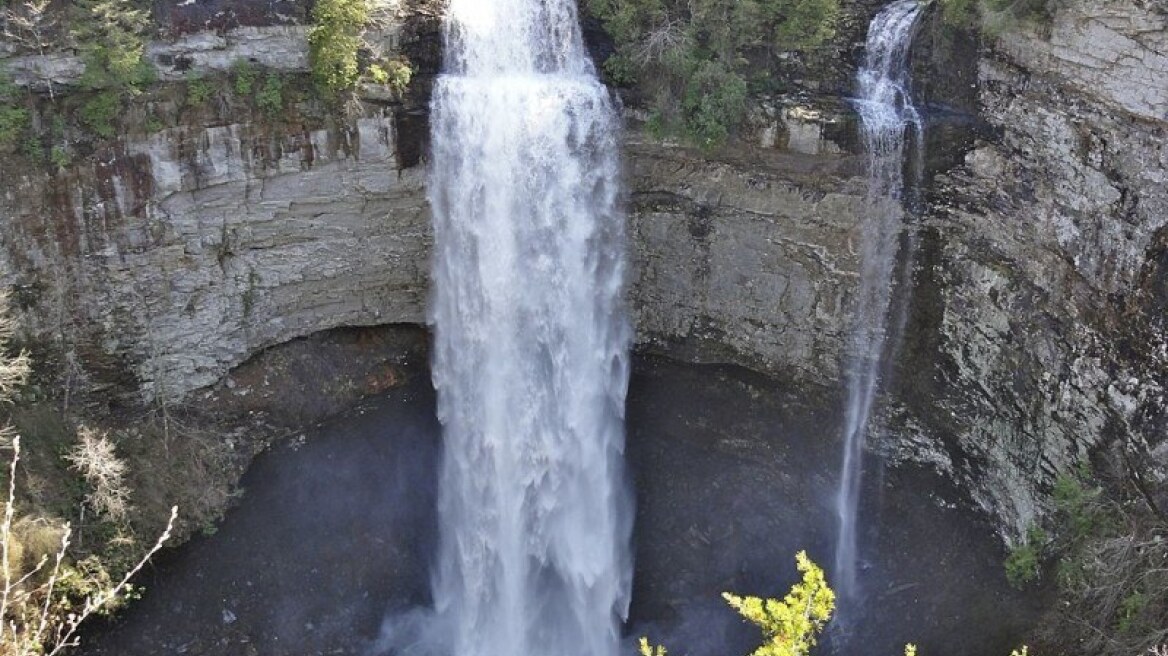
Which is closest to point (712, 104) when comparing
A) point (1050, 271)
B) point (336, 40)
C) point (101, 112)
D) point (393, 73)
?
point (393, 73)

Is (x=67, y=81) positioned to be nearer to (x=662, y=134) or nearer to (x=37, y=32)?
(x=37, y=32)

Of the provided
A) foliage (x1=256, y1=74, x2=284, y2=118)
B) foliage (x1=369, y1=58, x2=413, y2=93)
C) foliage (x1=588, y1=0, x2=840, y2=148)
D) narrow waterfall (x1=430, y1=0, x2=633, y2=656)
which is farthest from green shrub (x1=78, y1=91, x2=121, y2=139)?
foliage (x1=588, y1=0, x2=840, y2=148)

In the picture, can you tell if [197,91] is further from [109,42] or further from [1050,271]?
[1050,271]

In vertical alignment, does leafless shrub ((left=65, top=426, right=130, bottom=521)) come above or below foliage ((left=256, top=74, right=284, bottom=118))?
below

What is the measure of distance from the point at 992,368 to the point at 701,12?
7.92 meters

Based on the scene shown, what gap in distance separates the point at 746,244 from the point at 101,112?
441 inches

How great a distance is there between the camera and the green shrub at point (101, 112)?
1512cm

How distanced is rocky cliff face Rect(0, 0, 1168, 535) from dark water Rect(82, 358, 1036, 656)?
3.47 ft

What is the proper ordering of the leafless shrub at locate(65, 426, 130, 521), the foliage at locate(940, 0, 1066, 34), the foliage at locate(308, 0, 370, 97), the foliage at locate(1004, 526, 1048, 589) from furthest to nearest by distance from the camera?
the foliage at locate(308, 0, 370, 97) → the foliage at locate(1004, 526, 1048, 589) → the leafless shrub at locate(65, 426, 130, 521) → the foliage at locate(940, 0, 1066, 34)

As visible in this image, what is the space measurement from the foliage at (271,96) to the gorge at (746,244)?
0.18m

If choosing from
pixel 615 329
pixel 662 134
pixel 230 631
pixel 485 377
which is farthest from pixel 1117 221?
pixel 230 631

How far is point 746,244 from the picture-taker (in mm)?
17812

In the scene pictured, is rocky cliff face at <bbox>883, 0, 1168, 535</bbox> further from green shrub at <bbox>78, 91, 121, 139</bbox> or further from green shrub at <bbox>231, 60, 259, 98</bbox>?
green shrub at <bbox>78, 91, 121, 139</bbox>

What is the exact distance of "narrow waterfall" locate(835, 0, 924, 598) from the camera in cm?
1597
